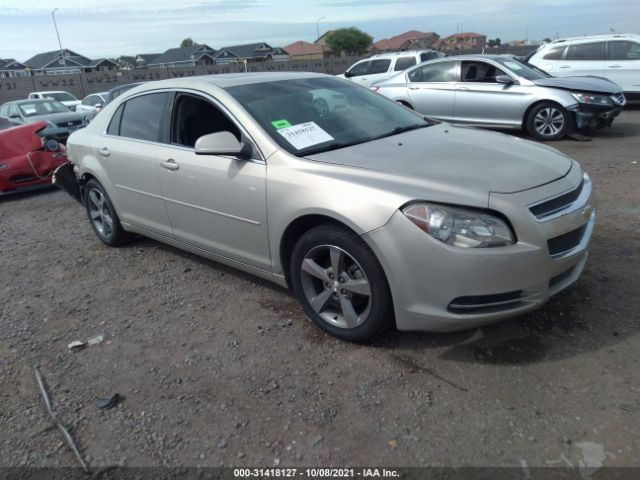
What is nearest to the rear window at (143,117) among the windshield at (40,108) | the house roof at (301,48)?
the windshield at (40,108)

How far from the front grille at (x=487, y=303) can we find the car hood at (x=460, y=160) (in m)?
0.54

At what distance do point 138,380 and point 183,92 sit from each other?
86.0 inches

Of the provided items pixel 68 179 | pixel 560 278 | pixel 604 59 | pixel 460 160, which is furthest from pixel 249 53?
pixel 560 278

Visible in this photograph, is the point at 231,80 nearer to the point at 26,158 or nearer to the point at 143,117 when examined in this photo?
the point at 143,117

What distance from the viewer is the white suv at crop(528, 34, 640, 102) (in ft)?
38.3

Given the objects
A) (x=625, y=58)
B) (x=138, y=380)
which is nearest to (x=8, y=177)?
(x=138, y=380)

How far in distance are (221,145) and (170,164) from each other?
81cm

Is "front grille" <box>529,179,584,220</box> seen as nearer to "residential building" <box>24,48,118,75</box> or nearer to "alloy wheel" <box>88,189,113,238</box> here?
"alloy wheel" <box>88,189,113,238</box>

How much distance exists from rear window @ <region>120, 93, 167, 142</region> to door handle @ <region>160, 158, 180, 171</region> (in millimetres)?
299

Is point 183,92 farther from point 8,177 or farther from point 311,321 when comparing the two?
point 8,177

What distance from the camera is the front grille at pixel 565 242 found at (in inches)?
105

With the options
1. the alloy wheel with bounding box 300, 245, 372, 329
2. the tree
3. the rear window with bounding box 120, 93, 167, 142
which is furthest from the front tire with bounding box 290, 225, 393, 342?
the tree

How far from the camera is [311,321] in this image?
11.2 feet

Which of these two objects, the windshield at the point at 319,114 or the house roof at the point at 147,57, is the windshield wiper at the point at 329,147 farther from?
the house roof at the point at 147,57
